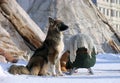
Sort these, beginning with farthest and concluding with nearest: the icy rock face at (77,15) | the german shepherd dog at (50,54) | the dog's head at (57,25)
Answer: the icy rock face at (77,15) → the dog's head at (57,25) → the german shepherd dog at (50,54)

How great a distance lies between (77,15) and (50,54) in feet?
67.9

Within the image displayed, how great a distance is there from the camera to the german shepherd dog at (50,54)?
9547 mm

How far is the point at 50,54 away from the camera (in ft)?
31.3

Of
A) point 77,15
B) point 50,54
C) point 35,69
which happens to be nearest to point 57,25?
point 50,54

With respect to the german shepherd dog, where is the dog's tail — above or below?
below

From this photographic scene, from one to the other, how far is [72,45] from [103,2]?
7275cm

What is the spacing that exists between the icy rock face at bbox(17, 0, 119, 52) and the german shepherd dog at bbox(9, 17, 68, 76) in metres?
19.3

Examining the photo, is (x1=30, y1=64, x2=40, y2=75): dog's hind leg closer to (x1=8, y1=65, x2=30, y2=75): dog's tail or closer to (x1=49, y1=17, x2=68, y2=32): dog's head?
(x1=8, y1=65, x2=30, y2=75): dog's tail

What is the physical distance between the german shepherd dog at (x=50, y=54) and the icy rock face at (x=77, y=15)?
1927 cm

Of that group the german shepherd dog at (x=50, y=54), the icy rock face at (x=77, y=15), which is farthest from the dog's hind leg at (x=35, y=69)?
the icy rock face at (x=77, y=15)

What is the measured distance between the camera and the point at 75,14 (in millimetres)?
30125

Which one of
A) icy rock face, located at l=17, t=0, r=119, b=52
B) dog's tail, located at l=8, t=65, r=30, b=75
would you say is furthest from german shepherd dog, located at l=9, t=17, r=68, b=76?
icy rock face, located at l=17, t=0, r=119, b=52

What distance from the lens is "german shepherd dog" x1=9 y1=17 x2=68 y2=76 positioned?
31.3 ft

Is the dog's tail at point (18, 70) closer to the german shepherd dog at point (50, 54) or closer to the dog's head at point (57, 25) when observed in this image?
the german shepherd dog at point (50, 54)
